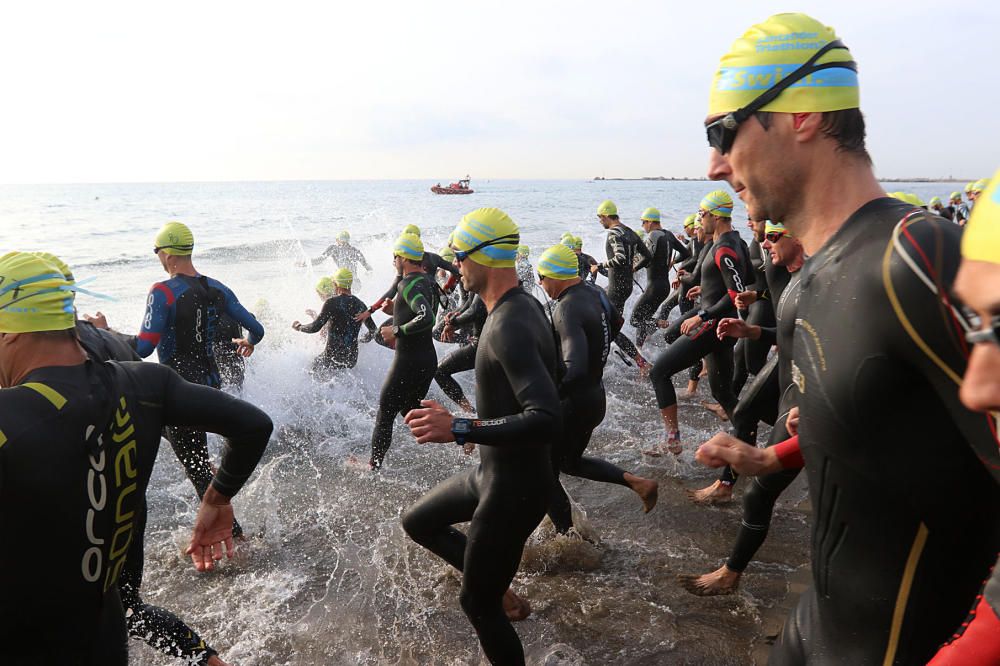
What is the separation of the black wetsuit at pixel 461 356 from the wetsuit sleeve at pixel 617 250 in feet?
12.3

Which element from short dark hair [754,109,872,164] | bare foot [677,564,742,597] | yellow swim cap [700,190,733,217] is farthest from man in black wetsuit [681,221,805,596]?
yellow swim cap [700,190,733,217]

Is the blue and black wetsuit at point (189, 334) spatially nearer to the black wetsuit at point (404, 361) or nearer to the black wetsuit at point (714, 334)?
the black wetsuit at point (404, 361)

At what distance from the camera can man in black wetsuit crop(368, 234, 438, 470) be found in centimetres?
634

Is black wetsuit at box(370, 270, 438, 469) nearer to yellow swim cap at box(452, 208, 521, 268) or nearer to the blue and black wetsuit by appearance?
the blue and black wetsuit

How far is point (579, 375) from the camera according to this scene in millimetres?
4312

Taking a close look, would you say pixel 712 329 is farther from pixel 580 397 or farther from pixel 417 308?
pixel 417 308

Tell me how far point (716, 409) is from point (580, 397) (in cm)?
379

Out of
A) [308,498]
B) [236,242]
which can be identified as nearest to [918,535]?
[308,498]

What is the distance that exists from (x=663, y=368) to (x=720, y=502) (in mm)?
1434

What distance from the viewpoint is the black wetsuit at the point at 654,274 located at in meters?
10.8

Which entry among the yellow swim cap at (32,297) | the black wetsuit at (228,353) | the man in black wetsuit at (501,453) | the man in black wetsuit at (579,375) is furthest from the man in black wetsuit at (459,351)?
the yellow swim cap at (32,297)

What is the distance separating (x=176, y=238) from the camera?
511 cm

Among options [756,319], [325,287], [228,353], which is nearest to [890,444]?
[756,319]

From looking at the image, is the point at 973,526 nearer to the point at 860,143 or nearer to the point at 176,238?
the point at 860,143
